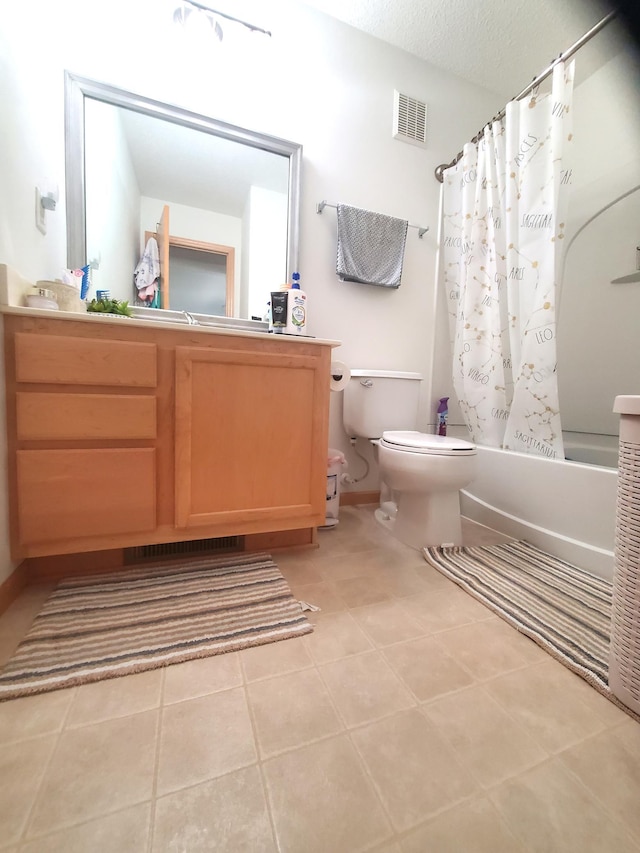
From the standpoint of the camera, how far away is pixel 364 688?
69 centimetres

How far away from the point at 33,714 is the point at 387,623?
752 mm

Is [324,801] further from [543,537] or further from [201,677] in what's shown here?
[543,537]

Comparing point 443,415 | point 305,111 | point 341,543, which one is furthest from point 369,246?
point 341,543

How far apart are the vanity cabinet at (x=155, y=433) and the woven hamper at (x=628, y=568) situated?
2.61ft

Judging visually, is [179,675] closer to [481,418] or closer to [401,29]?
[481,418]

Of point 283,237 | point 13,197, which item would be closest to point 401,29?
point 283,237

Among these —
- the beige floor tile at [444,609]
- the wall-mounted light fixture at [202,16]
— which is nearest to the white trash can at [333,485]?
the beige floor tile at [444,609]

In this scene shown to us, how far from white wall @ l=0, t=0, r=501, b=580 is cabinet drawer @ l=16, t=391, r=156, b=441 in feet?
1.26

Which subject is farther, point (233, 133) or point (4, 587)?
point (233, 133)

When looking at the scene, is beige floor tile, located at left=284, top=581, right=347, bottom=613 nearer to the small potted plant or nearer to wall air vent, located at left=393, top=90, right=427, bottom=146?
the small potted plant

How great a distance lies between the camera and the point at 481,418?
163 centimetres

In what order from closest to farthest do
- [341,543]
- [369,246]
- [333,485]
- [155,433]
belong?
[155,433] < [341,543] < [333,485] < [369,246]

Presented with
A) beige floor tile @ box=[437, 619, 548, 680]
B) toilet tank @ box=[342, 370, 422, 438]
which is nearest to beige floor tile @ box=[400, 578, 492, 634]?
beige floor tile @ box=[437, 619, 548, 680]

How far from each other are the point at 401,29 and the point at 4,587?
105 inches
